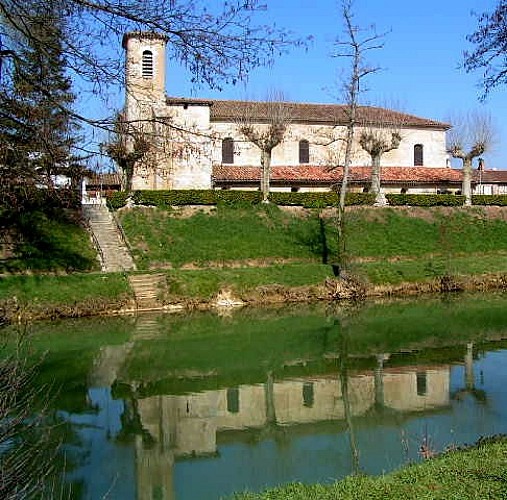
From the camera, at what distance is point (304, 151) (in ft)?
139

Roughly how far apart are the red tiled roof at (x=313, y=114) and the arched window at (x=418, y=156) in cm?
144

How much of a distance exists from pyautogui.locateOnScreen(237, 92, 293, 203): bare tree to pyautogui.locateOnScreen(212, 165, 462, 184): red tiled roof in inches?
107

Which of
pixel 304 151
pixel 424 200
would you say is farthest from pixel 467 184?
pixel 304 151

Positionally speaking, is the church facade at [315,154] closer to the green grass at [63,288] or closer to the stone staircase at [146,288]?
the stone staircase at [146,288]

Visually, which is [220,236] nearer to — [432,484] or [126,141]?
[126,141]

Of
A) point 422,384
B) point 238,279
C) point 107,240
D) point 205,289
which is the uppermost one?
point 107,240

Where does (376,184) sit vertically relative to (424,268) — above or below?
above

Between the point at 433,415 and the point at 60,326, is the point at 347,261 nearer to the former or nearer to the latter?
the point at 60,326

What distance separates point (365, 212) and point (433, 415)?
23.4 meters

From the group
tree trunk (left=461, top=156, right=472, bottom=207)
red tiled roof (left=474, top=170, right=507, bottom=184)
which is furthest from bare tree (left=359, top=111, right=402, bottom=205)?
red tiled roof (left=474, top=170, right=507, bottom=184)

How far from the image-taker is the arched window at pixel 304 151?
4244 cm

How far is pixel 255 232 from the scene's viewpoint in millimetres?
30797

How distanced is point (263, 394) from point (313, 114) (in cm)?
3279

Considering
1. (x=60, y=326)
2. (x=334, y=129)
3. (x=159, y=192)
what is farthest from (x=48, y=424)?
(x=334, y=129)
